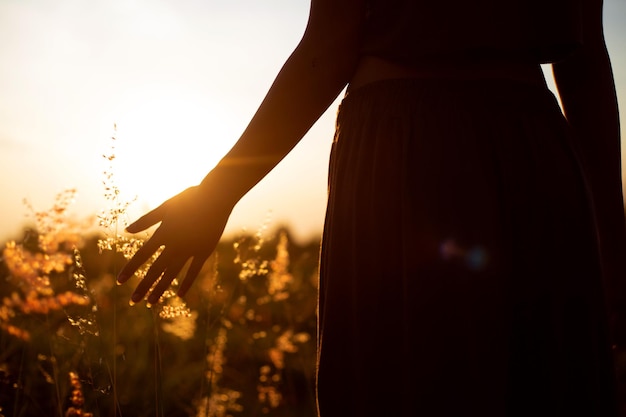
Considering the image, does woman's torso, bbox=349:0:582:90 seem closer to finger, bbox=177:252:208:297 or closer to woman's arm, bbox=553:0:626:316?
woman's arm, bbox=553:0:626:316

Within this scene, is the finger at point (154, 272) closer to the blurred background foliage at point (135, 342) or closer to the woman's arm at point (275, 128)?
the woman's arm at point (275, 128)

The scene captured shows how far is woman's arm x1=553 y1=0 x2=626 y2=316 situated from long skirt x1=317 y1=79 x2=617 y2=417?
325 millimetres

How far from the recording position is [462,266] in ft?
3.96

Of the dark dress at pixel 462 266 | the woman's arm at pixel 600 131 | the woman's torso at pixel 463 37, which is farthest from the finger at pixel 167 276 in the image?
the woman's arm at pixel 600 131

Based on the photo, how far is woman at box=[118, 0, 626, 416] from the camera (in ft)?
4.01

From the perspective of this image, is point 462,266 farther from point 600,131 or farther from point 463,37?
point 600,131

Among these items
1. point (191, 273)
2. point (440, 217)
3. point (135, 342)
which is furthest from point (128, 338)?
point (440, 217)

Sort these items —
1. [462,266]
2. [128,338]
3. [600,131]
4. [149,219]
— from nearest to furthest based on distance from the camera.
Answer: [462,266] < [149,219] < [600,131] < [128,338]

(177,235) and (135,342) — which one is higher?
(177,235)

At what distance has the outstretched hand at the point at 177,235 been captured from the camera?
1.28 m

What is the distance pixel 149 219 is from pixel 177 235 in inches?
3.2

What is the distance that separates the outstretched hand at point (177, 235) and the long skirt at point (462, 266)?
0.28 m

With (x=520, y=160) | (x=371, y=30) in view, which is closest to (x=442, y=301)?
Result: (x=520, y=160)

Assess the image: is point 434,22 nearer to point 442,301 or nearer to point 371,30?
point 371,30
